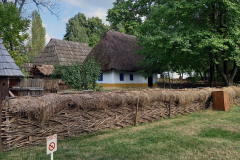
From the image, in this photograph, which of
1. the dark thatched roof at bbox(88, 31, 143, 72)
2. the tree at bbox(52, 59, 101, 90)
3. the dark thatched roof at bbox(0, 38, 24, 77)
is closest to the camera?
the dark thatched roof at bbox(0, 38, 24, 77)

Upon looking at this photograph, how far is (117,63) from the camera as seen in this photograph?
2195 centimetres

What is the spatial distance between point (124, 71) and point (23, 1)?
11.7 m

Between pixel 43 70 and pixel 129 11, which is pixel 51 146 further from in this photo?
pixel 129 11

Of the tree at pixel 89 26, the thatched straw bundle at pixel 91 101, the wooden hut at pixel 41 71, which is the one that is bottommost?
the thatched straw bundle at pixel 91 101

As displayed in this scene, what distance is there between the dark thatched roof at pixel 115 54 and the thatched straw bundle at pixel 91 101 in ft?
39.1

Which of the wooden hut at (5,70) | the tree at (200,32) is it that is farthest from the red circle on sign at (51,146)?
the tree at (200,32)

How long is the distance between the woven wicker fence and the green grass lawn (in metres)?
0.29

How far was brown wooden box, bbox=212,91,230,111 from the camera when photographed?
10.9 m

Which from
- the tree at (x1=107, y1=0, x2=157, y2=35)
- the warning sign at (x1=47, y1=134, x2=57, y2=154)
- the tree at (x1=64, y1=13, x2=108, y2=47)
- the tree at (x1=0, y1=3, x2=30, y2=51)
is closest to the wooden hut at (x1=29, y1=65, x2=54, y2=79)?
the tree at (x1=0, y1=3, x2=30, y2=51)

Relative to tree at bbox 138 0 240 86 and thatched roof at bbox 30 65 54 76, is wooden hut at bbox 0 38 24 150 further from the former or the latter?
thatched roof at bbox 30 65 54 76

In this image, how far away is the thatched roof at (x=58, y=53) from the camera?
28361mm

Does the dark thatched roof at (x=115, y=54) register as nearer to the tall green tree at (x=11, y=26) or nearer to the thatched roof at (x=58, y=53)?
the thatched roof at (x=58, y=53)

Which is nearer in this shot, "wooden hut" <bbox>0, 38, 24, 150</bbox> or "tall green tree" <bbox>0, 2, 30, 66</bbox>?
"wooden hut" <bbox>0, 38, 24, 150</bbox>

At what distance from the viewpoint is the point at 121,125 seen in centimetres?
723
